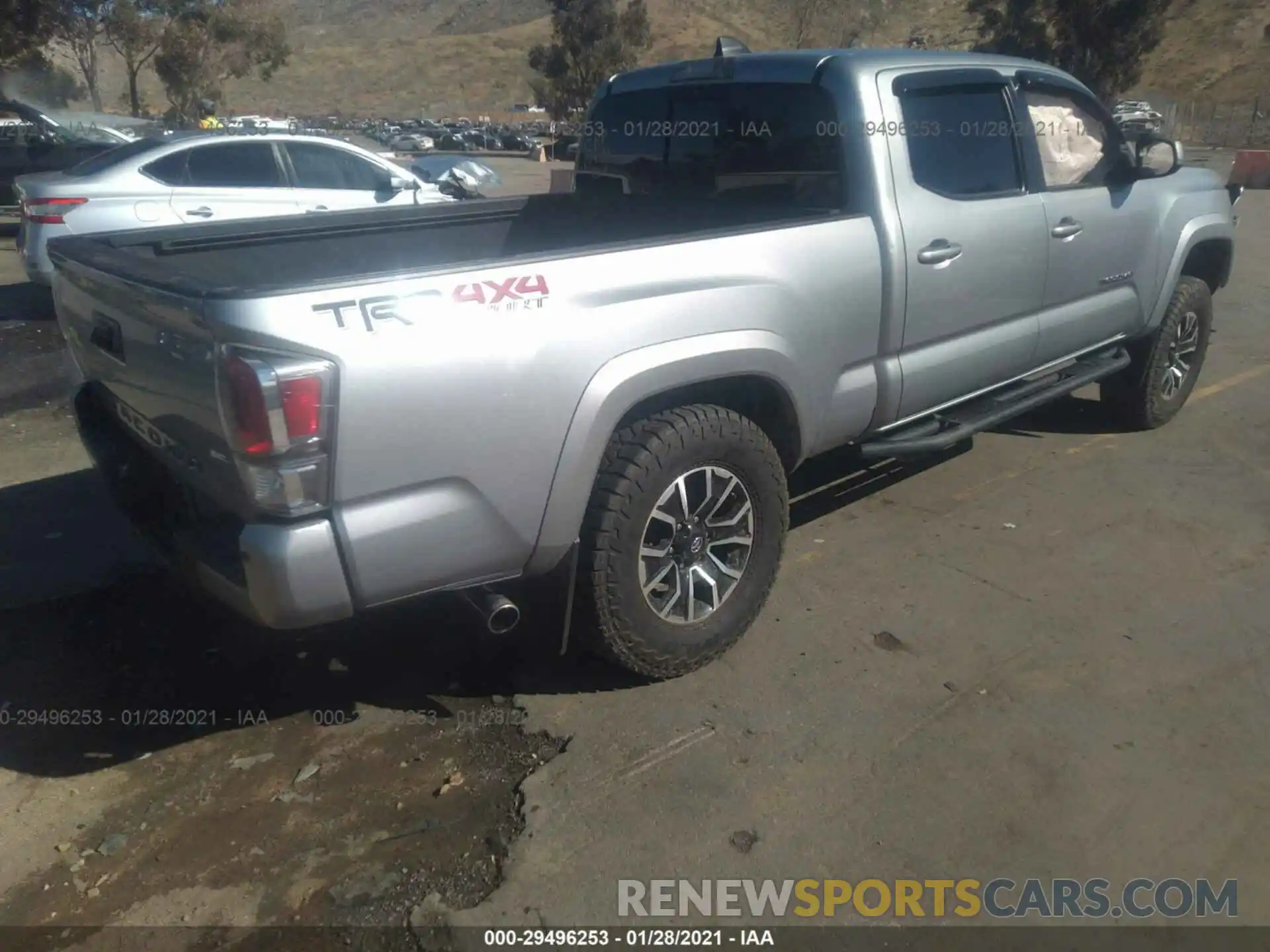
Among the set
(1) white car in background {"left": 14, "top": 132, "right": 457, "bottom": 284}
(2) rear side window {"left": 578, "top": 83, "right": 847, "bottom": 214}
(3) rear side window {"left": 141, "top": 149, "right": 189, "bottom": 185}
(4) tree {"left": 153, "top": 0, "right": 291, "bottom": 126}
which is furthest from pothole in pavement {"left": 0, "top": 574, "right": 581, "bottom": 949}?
(4) tree {"left": 153, "top": 0, "right": 291, "bottom": 126}

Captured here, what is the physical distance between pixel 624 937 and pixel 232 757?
140 cm

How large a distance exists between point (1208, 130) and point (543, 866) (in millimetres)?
48960

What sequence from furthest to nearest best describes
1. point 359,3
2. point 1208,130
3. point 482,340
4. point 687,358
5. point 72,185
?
point 359,3, point 1208,130, point 72,185, point 687,358, point 482,340

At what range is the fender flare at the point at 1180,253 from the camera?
5516 millimetres

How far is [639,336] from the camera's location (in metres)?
3.07

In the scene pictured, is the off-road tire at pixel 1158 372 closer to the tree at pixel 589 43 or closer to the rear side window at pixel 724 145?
the rear side window at pixel 724 145

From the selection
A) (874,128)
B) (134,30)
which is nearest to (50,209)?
(874,128)

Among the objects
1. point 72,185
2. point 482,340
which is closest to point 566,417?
point 482,340

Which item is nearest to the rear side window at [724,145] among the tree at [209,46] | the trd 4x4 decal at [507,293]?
the trd 4x4 decal at [507,293]

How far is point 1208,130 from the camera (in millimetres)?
42875

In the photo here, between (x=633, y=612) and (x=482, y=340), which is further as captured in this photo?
(x=633, y=612)

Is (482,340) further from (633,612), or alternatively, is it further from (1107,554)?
(1107,554)

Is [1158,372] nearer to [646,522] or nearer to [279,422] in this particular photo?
[646,522]
